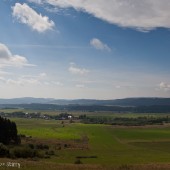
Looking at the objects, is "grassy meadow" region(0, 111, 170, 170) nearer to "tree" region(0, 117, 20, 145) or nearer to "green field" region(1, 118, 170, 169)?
"green field" region(1, 118, 170, 169)

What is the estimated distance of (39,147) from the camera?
86562mm

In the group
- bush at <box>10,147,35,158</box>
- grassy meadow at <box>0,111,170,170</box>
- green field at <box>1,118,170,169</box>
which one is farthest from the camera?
green field at <box>1,118,170,169</box>

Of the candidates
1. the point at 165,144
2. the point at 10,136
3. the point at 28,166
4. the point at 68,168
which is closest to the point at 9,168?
the point at 28,166

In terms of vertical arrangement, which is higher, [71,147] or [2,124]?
[2,124]

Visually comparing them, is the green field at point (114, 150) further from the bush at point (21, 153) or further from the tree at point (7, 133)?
the tree at point (7, 133)

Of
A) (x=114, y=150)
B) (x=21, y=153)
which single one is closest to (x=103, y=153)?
(x=114, y=150)

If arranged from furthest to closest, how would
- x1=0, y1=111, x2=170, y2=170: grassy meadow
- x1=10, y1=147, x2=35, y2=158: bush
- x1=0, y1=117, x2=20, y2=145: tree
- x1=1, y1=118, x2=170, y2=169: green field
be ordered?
x1=0, y1=117, x2=20, y2=145: tree
x1=1, y1=118, x2=170, y2=169: green field
x1=10, y1=147, x2=35, y2=158: bush
x1=0, y1=111, x2=170, y2=170: grassy meadow

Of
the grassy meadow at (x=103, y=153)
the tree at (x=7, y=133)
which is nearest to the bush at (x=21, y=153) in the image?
the grassy meadow at (x=103, y=153)

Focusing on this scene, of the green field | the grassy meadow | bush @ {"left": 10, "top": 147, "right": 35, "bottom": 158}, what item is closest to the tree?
the grassy meadow

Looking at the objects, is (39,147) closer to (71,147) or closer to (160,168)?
(71,147)

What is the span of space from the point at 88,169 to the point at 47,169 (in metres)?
5.42

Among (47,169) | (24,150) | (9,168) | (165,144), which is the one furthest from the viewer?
(165,144)

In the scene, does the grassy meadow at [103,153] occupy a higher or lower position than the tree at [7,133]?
lower

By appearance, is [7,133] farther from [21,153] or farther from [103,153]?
[21,153]
